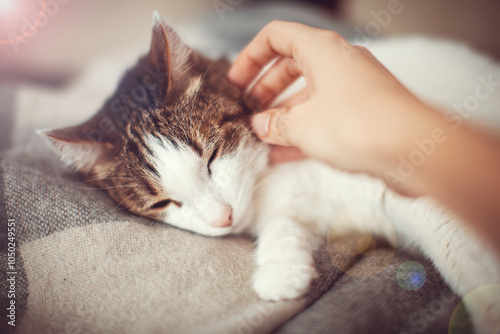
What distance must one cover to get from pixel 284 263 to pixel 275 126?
0.35 meters

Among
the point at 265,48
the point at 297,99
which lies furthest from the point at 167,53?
the point at 297,99

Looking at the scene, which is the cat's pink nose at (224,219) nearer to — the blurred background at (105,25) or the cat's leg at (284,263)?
the cat's leg at (284,263)

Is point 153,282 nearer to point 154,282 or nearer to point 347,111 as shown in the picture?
point 154,282

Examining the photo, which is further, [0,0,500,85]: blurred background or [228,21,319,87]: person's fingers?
[0,0,500,85]: blurred background

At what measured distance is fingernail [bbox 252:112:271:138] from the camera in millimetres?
759

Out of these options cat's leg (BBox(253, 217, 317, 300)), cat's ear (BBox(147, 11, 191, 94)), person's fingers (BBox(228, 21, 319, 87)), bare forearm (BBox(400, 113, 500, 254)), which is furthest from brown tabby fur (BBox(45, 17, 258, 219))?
bare forearm (BBox(400, 113, 500, 254))

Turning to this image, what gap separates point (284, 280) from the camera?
600 mm

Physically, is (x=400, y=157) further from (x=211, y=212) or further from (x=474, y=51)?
(x=474, y=51)

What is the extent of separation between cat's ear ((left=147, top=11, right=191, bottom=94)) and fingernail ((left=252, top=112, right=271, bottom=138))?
10.4 inches

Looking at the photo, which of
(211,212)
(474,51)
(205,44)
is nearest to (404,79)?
(474,51)

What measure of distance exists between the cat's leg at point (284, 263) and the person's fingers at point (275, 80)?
470mm

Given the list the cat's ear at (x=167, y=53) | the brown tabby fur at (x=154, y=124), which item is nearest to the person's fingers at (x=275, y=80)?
the brown tabby fur at (x=154, y=124)

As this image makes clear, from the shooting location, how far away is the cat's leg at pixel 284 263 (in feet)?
1.97

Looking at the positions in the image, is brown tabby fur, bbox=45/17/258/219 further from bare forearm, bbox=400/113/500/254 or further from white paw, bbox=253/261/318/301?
bare forearm, bbox=400/113/500/254
